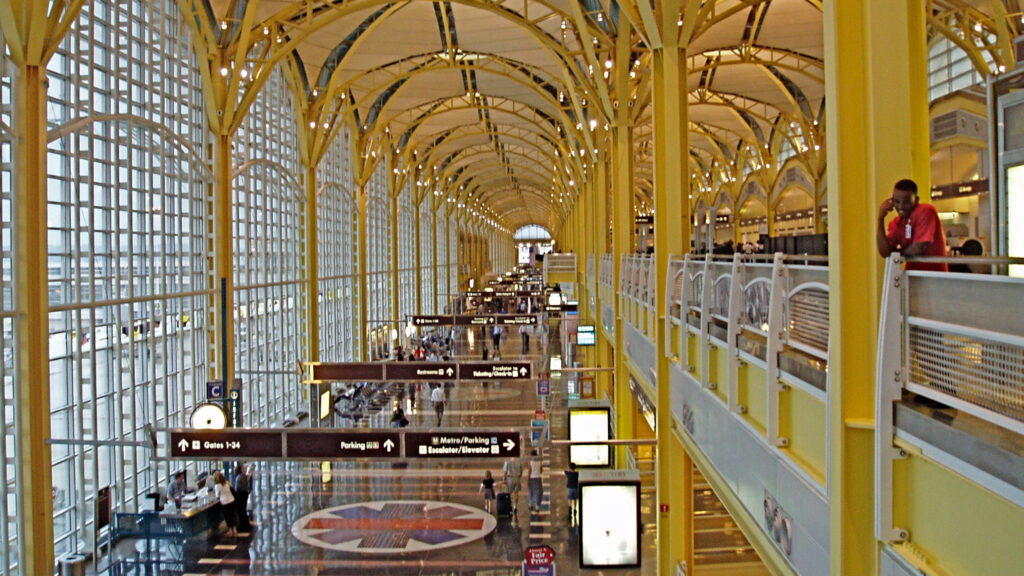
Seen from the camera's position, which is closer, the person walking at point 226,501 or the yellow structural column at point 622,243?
the person walking at point 226,501

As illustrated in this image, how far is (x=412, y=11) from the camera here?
116ft

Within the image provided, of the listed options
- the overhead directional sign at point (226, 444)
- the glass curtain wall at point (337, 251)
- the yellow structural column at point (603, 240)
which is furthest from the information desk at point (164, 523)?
the glass curtain wall at point (337, 251)

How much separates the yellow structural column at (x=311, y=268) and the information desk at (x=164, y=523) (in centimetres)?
1506

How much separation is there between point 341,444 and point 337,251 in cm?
→ 2911

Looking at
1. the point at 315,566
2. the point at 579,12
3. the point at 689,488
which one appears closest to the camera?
the point at 689,488

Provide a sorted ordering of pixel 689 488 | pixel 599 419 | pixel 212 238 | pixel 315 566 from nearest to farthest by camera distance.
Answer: pixel 689 488 < pixel 315 566 < pixel 599 419 < pixel 212 238

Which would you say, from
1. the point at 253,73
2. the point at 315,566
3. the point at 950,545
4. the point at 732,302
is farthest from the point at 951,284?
the point at 253,73

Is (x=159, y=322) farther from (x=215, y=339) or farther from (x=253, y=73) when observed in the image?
(x=253, y=73)

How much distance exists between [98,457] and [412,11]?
75.4 feet

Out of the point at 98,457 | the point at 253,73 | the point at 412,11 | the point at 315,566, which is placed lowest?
the point at 315,566

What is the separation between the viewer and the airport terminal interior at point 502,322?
5109mm

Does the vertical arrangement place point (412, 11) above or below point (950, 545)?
above

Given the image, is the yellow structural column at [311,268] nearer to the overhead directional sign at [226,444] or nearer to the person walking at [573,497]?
the person walking at [573,497]

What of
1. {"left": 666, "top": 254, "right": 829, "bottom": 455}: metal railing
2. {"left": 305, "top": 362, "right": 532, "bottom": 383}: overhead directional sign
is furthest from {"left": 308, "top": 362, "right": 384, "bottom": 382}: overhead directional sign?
{"left": 666, "top": 254, "right": 829, "bottom": 455}: metal railing
